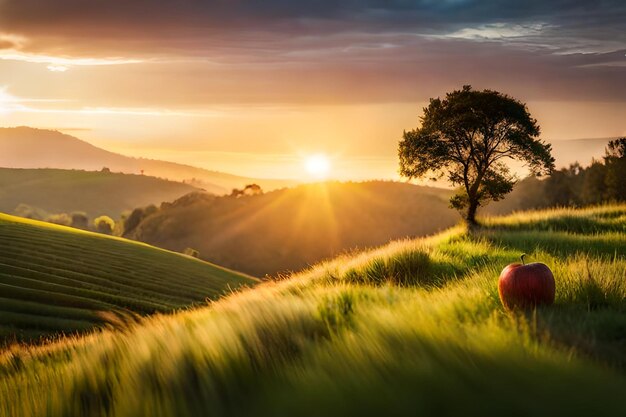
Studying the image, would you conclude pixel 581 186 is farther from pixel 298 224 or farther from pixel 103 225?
pixel 103 225

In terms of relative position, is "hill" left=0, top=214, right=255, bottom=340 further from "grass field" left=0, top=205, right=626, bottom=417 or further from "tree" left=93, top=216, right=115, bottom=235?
"tree" left=93, top=216, right=115, bottom=235

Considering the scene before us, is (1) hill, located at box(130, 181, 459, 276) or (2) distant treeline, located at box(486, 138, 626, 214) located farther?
(1) hill, located at box(130, 181, 459, 276)

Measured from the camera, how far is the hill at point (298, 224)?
17125 centimetres

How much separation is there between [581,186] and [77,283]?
211 ft

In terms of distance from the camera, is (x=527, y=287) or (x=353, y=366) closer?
(x=353, y=366)

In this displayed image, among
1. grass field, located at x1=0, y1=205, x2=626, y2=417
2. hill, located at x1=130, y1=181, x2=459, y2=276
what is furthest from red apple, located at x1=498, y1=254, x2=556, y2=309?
hill, located at x1=130, y1=181, x2=459, y2=276

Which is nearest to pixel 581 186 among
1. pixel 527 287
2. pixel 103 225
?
pixel 527 287

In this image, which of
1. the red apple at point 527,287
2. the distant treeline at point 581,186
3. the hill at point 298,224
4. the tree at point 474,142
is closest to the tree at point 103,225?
the hill at point 298,224

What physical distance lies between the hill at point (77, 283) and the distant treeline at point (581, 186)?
31007 mm

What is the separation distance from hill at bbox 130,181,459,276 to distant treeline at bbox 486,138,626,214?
230 ft

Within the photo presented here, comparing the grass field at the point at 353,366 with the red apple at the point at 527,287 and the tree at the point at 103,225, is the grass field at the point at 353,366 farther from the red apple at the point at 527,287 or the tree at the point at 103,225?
the tree at the point at 103,225

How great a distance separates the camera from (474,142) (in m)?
27.2

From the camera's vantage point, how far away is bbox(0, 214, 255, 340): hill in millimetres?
26141

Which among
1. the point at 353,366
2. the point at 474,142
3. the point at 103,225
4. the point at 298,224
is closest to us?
the point at 353,366
